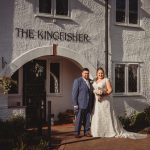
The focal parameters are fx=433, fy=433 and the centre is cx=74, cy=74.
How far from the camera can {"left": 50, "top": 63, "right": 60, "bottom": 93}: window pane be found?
17.0 m

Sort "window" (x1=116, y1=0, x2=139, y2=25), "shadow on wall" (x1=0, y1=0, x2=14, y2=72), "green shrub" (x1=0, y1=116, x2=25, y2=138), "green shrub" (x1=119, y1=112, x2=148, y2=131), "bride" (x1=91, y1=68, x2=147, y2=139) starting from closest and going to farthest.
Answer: "bride" (x1=91, y1=68, x2=147, y2=139)
"green shrub" (x1=0, y1=116, x2=25, y2=138)
"shadow on wall" (x1=0, y1=0, x2=14, y2=72)
"green shrub" (x1=119, y1=112, x2=148, y2=131)
"window" (x1=116, y1=0, x2=139, y2=25)

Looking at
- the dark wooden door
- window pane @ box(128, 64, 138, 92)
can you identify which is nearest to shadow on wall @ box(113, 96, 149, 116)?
window pane @ box(128, 64, 138, 92)

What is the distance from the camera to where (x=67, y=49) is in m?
15.6

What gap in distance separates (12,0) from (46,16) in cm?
134

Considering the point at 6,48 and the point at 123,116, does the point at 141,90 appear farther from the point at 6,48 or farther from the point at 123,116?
the point at 6,48

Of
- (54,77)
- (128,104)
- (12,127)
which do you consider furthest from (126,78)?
(12,127)

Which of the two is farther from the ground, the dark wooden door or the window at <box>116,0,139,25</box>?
the window at <box>116,0,139,25</box>

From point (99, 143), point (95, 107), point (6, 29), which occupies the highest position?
point (6, 29)

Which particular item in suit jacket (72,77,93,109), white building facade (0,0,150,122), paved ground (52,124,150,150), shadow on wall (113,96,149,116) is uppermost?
white building facade (0,0,150,122)

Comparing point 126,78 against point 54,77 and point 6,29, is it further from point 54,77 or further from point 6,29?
point 6,29

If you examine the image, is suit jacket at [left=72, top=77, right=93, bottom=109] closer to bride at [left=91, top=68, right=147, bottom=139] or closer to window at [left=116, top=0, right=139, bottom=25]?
bride at [left=91, top=68, right=147, bottom=139]

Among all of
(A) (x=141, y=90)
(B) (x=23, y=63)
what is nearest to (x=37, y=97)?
(B) (x=23, y=63)

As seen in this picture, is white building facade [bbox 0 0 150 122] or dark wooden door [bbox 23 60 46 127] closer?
white building facade [bbox 0 0 150 122]

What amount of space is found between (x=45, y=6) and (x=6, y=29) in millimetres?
1779
